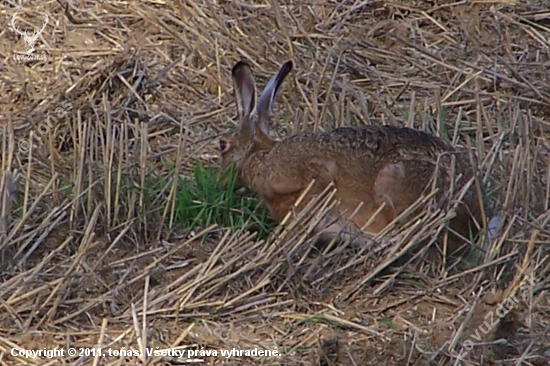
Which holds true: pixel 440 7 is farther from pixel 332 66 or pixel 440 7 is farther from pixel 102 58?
pixel 102 58

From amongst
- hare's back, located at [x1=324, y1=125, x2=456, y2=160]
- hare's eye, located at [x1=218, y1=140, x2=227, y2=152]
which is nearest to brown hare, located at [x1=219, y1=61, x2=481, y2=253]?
→ hare's back, located at [x1=324, y1=125, x2=456, y2=160]

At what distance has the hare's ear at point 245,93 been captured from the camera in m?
5.73

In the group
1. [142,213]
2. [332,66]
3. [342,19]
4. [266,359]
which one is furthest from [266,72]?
[266,359]

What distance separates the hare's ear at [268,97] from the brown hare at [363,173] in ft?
0.92

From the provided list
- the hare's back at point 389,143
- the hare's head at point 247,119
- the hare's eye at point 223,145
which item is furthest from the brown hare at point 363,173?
the hare's eye at point 223,145

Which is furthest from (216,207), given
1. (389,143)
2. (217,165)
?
(389,143)

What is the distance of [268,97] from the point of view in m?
5.84

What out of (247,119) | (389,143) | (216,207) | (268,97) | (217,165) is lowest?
(217,165)

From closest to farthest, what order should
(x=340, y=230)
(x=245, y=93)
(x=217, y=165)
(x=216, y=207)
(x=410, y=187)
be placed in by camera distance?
(x=340, y=230), (x=410, y=187), (x=216, y=207), (x=245, y=93), (x=217, y=165)

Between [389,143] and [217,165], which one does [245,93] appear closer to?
[217,165]

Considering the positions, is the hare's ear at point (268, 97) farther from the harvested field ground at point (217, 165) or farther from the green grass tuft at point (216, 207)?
the green grass tuft at point (216, 207)

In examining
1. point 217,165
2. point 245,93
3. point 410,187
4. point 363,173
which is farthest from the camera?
point 217,165

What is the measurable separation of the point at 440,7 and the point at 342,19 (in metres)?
0.69

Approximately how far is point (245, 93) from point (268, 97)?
0.41 feet
